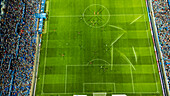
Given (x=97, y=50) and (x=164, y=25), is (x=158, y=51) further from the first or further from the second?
(x=97, y=50)

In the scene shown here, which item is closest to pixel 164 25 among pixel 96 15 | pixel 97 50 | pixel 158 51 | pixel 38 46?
pixel 158 51

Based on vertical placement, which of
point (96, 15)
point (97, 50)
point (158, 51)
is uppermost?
point (96, 15)

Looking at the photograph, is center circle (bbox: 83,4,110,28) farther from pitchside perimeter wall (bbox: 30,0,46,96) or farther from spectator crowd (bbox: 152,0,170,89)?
spectator crowd (bbox: 152,0,170,89)

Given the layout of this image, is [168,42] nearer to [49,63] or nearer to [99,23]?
[99,23]

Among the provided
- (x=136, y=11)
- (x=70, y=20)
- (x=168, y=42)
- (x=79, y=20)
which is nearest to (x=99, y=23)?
(x=79, y=20)

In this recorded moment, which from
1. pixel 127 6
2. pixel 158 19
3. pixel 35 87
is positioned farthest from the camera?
pixel 127 6

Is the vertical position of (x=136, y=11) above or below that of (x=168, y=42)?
above

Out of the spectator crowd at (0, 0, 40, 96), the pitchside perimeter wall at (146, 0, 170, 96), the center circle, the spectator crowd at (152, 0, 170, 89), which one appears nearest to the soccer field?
the center circle

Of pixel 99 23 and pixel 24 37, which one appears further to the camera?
pixel 99 23
